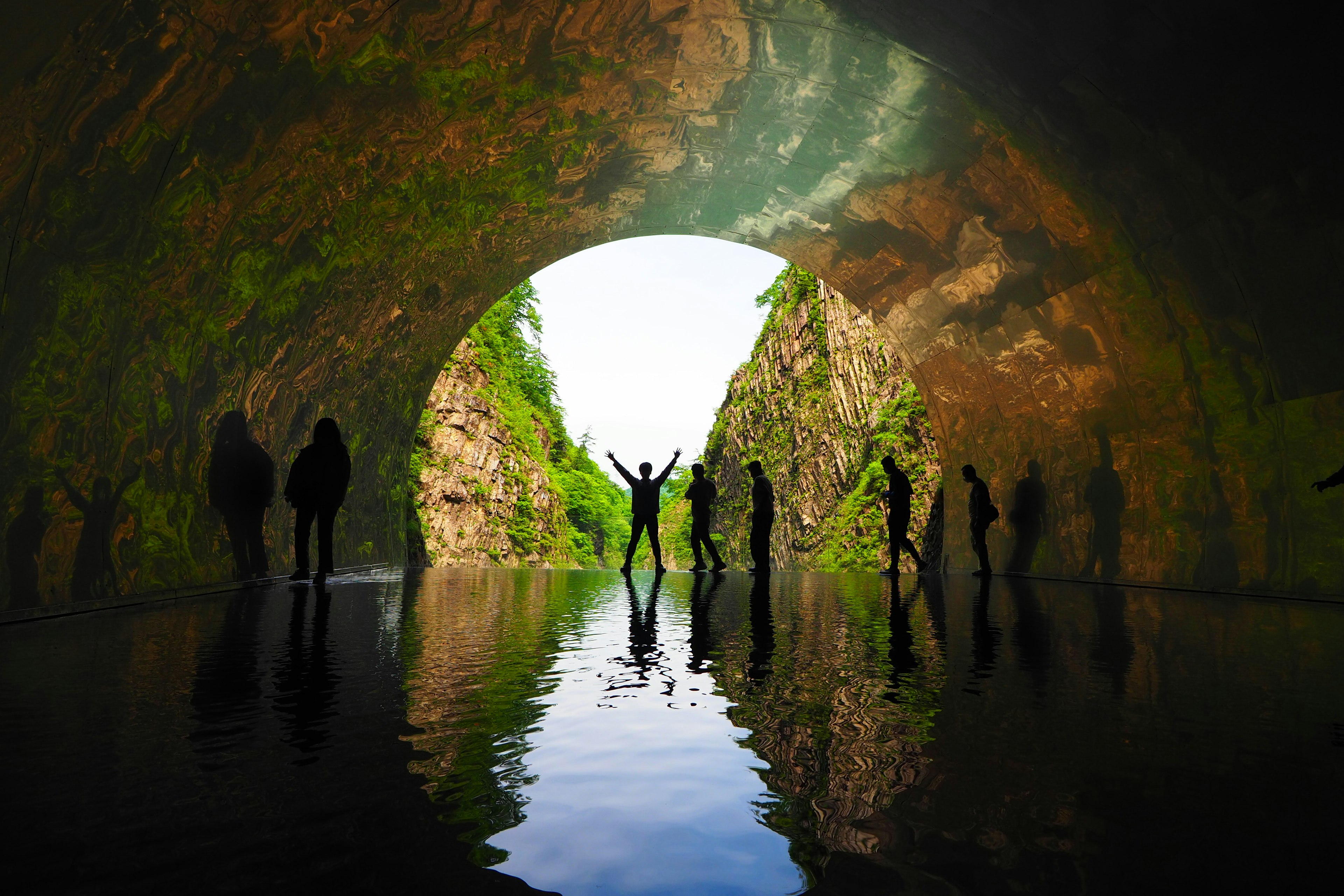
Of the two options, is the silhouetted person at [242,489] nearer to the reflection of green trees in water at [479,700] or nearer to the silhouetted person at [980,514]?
the reflection of green trees in water at [479,700]

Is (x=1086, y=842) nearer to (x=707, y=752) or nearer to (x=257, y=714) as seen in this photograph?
(x=707, y=752)

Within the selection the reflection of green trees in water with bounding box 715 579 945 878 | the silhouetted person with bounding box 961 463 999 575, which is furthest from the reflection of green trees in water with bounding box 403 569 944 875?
the silhouetted person with bounding box 961 463 999 575

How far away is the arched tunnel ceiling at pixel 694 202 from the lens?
624cm

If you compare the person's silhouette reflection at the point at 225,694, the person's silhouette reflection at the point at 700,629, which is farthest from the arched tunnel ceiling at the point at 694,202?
the person's silhouette reflection at the point at 700,629

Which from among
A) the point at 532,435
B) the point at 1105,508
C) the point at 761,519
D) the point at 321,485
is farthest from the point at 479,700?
the point at 532,435

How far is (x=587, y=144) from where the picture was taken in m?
11.4

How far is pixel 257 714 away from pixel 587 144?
9816mm

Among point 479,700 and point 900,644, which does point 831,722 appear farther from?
point 900,644

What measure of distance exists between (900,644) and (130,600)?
626 cm

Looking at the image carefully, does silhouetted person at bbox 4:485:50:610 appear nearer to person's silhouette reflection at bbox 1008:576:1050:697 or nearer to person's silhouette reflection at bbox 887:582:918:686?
person's silhouette reflection at bbox 887:582:918:686

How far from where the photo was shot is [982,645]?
479cm

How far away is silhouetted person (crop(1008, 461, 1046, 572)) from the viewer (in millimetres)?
13492

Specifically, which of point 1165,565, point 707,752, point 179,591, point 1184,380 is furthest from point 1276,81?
point 179,591

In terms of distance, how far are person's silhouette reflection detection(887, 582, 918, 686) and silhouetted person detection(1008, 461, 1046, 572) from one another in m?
6.66
